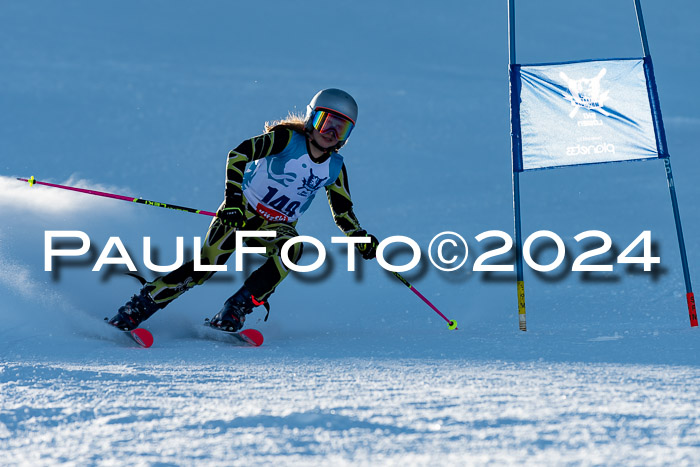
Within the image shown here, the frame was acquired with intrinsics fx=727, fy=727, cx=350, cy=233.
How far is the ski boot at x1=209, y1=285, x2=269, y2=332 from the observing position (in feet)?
14.3

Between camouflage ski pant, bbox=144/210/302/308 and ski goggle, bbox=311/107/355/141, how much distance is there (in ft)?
2.25

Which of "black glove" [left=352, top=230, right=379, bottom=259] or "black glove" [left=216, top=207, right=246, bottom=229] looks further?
"black glove" [left=352, top=230, right=379, bottom=259]

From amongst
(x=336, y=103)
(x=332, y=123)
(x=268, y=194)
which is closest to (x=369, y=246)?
(x=268, y=194)

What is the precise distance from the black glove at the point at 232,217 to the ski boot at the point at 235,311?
494mm

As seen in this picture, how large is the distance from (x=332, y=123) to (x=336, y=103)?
0.12 meters

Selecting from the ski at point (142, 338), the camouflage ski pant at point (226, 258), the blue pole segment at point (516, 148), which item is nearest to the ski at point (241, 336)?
the camouflage ski pant at point (226, 258)

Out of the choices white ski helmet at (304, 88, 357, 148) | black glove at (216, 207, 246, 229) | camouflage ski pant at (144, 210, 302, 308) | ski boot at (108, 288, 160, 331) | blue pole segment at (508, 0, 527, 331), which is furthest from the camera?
blue pole segment at (508, 0, 527, 331)

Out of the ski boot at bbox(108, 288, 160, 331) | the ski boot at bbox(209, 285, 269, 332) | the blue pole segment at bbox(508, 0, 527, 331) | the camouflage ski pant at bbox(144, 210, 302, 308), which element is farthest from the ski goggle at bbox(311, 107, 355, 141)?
the ski boot at bbox(108, 288, 160, 331)

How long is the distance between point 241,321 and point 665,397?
2775mm

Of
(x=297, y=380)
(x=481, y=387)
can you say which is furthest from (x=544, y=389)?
(x=297, y=380)

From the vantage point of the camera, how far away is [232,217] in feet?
13.7

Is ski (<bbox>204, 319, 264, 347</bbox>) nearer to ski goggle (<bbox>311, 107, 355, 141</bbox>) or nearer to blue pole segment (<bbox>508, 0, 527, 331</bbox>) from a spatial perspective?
ski goggle (<bbox>311, 107, 355, 141</bbox>)

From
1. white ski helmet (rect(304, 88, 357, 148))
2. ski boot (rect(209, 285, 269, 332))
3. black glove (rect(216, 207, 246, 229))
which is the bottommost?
ski boot (rect(209, 285, 269, 332))

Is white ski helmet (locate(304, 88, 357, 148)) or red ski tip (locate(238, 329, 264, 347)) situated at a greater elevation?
white ski helmet (locate(304, 88, 357, 148))
